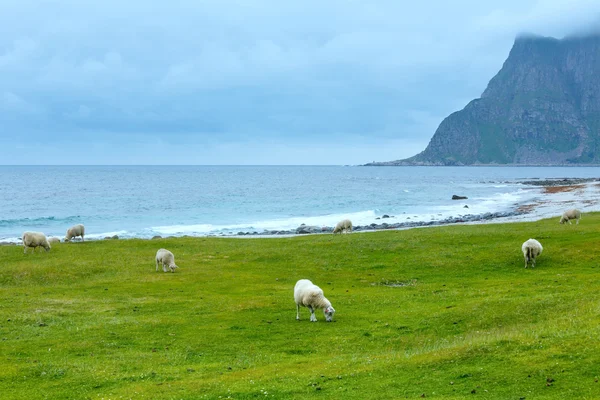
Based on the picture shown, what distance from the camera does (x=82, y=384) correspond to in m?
17.5

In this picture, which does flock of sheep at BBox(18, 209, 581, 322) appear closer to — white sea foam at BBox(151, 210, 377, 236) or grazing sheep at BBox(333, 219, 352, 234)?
grazing sheep at BBox(333, 219, 352, 234)

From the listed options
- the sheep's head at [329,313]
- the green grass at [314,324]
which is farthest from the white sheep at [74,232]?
the sheep's head at [329,313]

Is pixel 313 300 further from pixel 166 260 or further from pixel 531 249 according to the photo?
pixel 531 249

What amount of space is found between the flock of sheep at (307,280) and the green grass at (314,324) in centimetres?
94

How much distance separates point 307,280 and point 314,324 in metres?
2.26

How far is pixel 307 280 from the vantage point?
86.8 feet

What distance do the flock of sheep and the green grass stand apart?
3.07 feet

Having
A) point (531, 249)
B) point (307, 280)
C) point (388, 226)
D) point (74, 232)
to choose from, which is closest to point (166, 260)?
point (307, 280)

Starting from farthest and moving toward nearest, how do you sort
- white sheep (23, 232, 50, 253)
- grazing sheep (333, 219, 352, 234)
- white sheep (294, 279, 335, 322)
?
grazing sheep (333, 219, 352, 234), white sheep (23, 232, 50, 253), white sheep (294, 279, 335, 322)

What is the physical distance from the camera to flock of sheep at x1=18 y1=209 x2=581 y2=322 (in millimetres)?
25766

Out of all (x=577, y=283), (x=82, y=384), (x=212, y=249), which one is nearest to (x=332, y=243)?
(x=212, y=249)

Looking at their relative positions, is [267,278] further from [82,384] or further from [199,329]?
[82,384]

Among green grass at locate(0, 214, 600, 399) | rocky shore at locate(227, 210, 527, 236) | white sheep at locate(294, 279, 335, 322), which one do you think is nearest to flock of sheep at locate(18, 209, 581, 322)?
white sheep at locate(294, 279, 335, 322)

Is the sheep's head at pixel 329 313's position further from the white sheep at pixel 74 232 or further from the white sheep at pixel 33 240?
the white sheep at pixel 74 232
